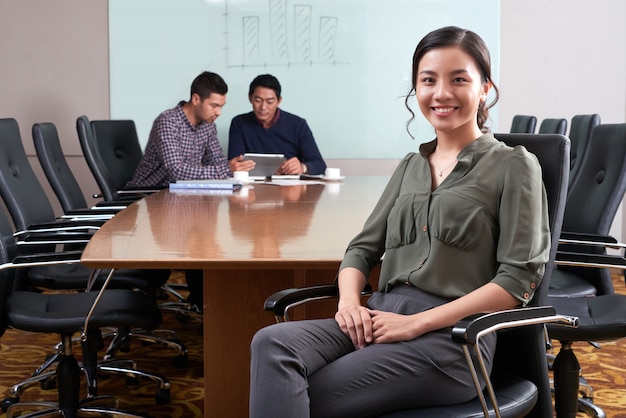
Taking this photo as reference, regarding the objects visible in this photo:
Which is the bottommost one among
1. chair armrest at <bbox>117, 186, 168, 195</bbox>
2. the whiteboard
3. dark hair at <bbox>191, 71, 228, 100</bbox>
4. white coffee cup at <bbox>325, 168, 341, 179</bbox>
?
chair armrest at <bbox>117, 186, 168, 195</bbox>

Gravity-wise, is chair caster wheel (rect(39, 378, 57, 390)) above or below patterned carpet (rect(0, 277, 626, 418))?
above

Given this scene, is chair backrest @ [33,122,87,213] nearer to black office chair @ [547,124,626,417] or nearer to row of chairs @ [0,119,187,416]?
row of chairs @ [0,119,187,416]

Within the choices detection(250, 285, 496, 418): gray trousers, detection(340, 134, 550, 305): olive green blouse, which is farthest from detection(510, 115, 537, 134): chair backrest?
detection(250, 285, 496, 418): gray trousers

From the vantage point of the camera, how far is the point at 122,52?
616 cm

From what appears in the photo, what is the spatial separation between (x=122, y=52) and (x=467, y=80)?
4.59 metres

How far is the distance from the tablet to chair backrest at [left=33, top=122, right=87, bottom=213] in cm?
109

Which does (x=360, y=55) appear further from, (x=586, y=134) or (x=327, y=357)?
(x=327, y=357)

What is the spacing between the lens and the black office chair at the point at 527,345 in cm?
175

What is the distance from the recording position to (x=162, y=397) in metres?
3.28

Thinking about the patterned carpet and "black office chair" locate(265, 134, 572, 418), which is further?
the patterned carpet

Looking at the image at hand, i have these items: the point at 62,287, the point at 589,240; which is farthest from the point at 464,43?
the point at 62,287

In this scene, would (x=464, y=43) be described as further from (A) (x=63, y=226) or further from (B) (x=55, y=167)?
(B) (x=55, y=167)

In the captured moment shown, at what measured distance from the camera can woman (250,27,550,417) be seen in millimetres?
1740

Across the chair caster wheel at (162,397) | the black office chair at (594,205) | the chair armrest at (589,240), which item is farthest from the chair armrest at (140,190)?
the chair armrest at (589,240)
